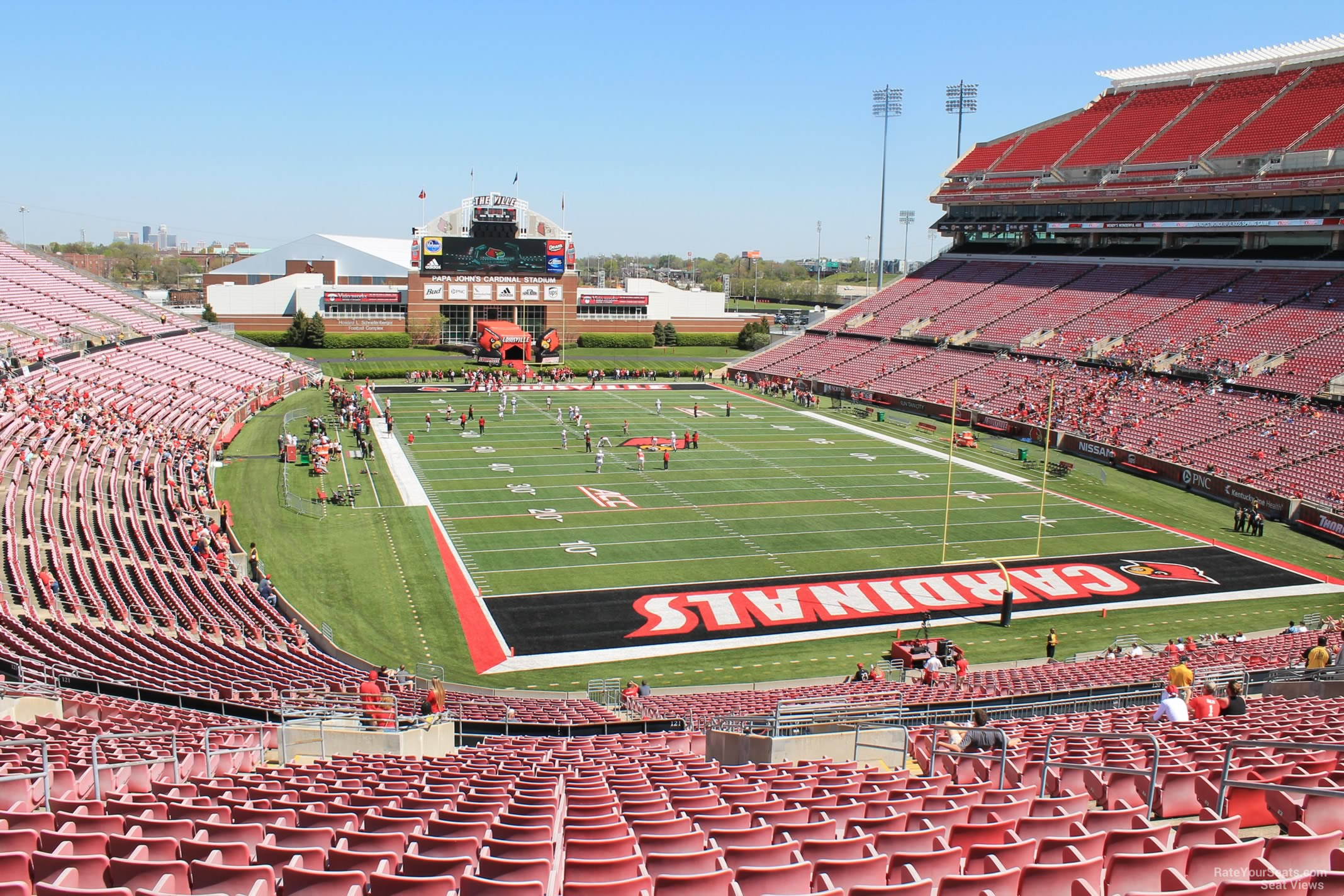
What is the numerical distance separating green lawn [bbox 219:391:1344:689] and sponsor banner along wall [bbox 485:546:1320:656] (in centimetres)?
90

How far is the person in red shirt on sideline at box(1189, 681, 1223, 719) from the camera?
11844 mm

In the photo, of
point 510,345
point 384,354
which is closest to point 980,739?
point 510,345

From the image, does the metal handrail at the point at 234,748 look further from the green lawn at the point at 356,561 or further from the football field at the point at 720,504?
the football field at the point at 720,504

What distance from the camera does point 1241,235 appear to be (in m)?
53.4

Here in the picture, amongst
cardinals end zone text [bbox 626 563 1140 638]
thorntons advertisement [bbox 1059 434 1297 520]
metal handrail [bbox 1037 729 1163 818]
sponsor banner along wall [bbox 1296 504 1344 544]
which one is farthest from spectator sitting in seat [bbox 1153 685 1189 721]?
thorntons advertisement [bbox 1059 434 1297 520]

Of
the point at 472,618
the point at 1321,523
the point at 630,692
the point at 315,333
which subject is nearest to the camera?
the point at 630,692

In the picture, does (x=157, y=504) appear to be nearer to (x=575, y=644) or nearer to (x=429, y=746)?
(x=575, y=644)

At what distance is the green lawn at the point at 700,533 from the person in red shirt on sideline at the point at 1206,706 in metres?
9.38

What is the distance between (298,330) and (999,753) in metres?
70.1

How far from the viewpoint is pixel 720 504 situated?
3409cm

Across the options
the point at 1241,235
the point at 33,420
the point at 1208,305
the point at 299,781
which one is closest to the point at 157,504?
the point at 33,420

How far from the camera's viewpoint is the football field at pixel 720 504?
91.9ft

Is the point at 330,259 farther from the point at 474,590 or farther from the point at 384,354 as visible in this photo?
the point at 474,590

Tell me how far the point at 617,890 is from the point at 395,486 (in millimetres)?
31998
